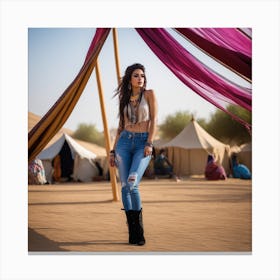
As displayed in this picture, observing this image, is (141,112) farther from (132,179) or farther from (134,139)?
(132,179)

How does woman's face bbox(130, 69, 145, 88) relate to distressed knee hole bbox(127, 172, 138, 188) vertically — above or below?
above

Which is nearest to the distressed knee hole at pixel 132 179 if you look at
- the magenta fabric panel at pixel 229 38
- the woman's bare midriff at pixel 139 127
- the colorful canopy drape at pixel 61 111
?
the woman's bare midriff at pixel 139 127

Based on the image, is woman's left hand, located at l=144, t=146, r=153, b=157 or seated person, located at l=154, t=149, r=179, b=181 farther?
seated person, located at l=154, t=149, r=179, b=181

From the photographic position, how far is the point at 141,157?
407 centimetres

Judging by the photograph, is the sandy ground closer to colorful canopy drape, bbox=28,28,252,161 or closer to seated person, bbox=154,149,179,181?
colorful canopy drape, bbox=28,28,252,161

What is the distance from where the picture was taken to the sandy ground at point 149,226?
4355mm

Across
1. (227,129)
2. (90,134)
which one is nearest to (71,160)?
(227,129)

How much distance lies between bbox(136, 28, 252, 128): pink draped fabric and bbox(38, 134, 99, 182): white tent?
862 cm

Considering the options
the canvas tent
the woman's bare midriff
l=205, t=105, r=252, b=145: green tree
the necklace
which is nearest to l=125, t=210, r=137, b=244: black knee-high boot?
the woman's bare midriff

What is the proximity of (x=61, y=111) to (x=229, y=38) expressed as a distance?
1926 millimetres

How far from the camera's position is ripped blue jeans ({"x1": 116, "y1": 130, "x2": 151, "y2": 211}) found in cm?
405

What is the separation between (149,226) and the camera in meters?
5.21
